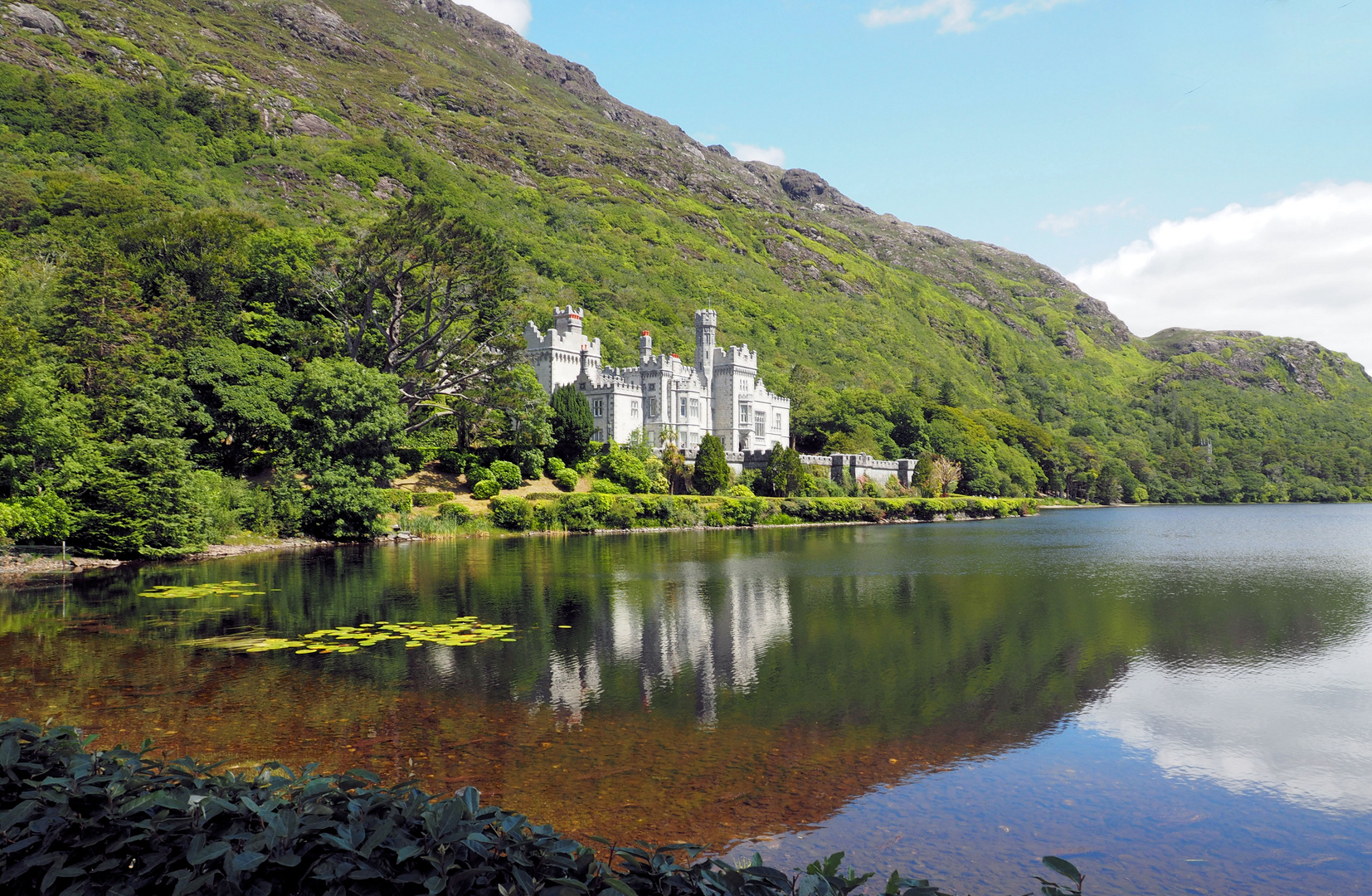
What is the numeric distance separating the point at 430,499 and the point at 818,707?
3986 cm

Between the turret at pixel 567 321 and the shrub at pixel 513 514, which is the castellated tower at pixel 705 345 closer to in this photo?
the turret at pixel 567 321

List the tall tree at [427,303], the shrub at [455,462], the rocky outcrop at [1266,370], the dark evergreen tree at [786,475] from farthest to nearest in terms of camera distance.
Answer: the rocky outcrop at [1266,370] < the dark evergreen tree at [786,475] < the shrub at [455,462] < the tall tree at [427,303]

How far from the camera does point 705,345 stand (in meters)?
82.1

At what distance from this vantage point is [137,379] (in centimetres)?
3725

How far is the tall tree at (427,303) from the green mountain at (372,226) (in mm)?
2356

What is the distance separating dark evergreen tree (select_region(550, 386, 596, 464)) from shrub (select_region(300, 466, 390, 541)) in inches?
832

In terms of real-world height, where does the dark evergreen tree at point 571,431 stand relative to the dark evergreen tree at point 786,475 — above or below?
above

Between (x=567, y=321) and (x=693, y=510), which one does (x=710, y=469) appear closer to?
(x=693, y=510)

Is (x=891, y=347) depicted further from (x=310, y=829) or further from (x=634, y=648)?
(x=310, y=829)

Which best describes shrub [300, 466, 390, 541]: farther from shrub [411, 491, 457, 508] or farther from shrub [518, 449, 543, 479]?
shrub [518, 449, 543, 479]

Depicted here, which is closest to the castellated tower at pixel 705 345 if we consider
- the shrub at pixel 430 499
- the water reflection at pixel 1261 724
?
the shrub at pixel 430 499

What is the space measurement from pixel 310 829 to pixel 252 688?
10.0 metres

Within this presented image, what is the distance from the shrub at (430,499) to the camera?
47531 mm

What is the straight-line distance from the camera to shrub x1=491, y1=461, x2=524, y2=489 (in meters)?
53.2
